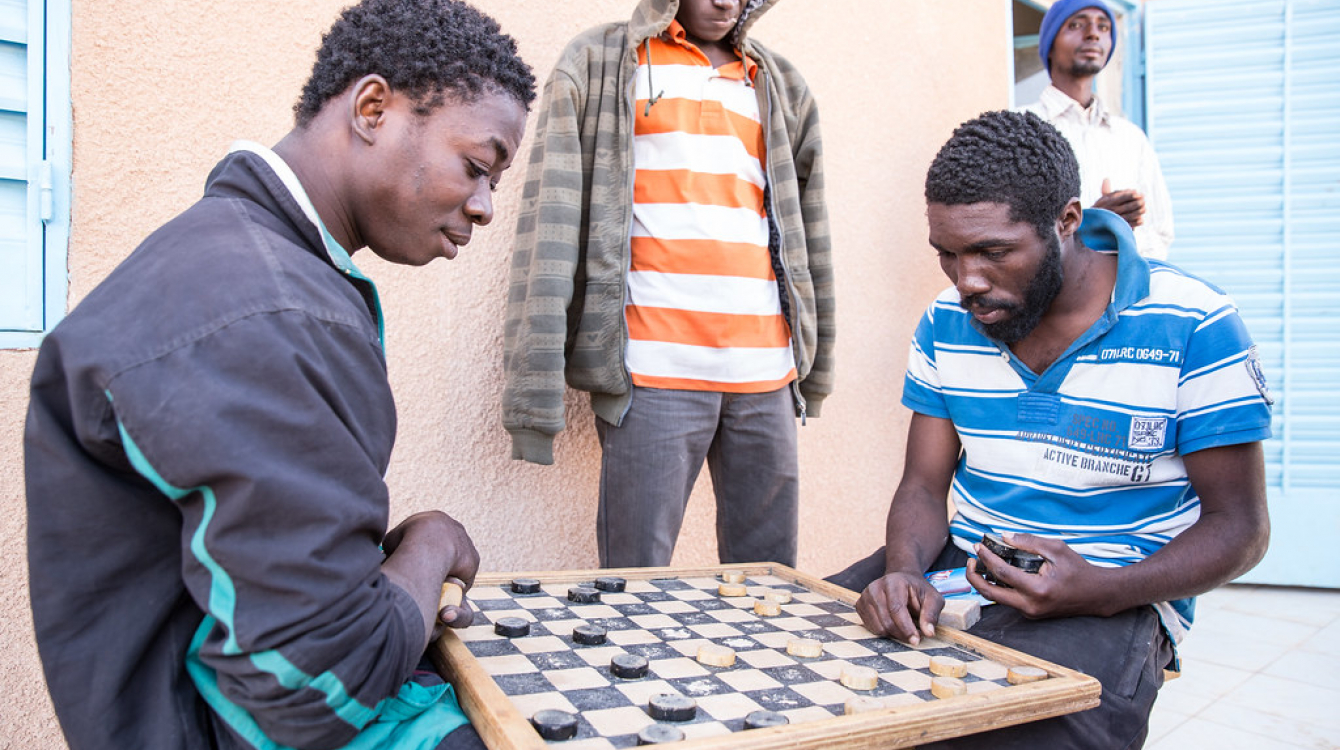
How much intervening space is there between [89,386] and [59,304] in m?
1.48

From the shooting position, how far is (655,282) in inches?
102

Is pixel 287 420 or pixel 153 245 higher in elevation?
pixel 153 245

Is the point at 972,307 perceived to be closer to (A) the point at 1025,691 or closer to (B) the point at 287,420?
(A) the point at 1025,691

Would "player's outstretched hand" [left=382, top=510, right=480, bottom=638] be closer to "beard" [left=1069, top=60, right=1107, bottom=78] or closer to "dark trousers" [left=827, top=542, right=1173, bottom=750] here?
"dark trousers" [left=827, top=542, right=1173, bottom=750]

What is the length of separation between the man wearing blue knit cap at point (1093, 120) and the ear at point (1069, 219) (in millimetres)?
1653

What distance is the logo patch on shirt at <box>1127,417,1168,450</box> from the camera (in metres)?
1.81

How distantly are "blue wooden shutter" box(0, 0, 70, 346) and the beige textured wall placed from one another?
0.12ft

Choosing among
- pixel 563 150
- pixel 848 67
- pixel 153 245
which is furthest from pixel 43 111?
pixel 848 67

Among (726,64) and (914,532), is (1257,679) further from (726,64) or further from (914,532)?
(726,64)

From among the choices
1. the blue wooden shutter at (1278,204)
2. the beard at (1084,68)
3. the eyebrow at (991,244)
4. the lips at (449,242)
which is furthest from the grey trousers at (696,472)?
the blue wooden shutter at (1278,204)

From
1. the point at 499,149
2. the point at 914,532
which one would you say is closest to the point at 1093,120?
the point at 914,532

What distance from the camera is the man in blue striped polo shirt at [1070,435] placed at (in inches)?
65.8

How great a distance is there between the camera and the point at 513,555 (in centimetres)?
298

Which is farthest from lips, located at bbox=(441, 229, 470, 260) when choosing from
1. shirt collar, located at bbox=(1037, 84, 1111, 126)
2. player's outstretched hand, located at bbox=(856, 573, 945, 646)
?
shirt collar, located at bbox=(1037, 84, 1111, 126)
